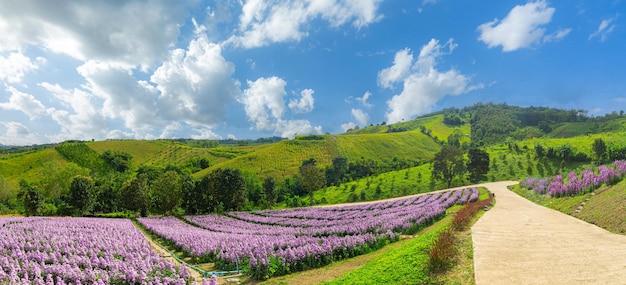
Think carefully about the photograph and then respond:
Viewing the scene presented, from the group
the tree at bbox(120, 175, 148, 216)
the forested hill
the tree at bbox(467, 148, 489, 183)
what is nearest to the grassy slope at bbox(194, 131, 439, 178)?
the forested hill

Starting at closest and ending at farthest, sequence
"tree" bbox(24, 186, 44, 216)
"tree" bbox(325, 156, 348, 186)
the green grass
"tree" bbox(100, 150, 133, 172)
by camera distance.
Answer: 1. "tree" bbox(24, 186, 44, 216)
2. the green grass
3. "tree" bbox(325, 156, 348, 186)
4. "tree" bbox(100, 150, 133, 172)

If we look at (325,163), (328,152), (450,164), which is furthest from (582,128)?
(325,163)

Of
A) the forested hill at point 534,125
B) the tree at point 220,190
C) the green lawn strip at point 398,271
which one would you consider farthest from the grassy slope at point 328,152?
the green lawn strip at point 398,271

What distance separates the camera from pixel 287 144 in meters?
138

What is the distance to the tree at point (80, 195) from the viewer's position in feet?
152

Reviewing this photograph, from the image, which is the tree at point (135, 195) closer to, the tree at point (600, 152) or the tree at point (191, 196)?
the tree at point (191, 196)

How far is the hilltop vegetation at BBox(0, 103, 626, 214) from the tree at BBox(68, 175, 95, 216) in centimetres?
175

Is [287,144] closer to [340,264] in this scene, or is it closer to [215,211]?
[215,211]

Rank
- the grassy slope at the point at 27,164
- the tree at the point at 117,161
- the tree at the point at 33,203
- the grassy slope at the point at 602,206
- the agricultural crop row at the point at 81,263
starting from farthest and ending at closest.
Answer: the tree at the point at 117,161 → the grassy slope at the point at 27,164 → the tree at the point at 33,203 → the grassy slope at the point at 602,206 → the agricultural crop row at the point at 81,263

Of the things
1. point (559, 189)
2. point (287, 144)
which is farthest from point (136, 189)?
point (287, 144)

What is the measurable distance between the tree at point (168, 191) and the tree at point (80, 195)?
9.02 meters

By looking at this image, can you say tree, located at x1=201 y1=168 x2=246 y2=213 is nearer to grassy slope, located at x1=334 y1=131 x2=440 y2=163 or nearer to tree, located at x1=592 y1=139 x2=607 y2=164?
tree, located at x1=592 y1=139 x2=607 y2=164

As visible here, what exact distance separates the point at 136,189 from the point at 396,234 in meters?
43.7

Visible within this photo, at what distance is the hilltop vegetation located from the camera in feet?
196
